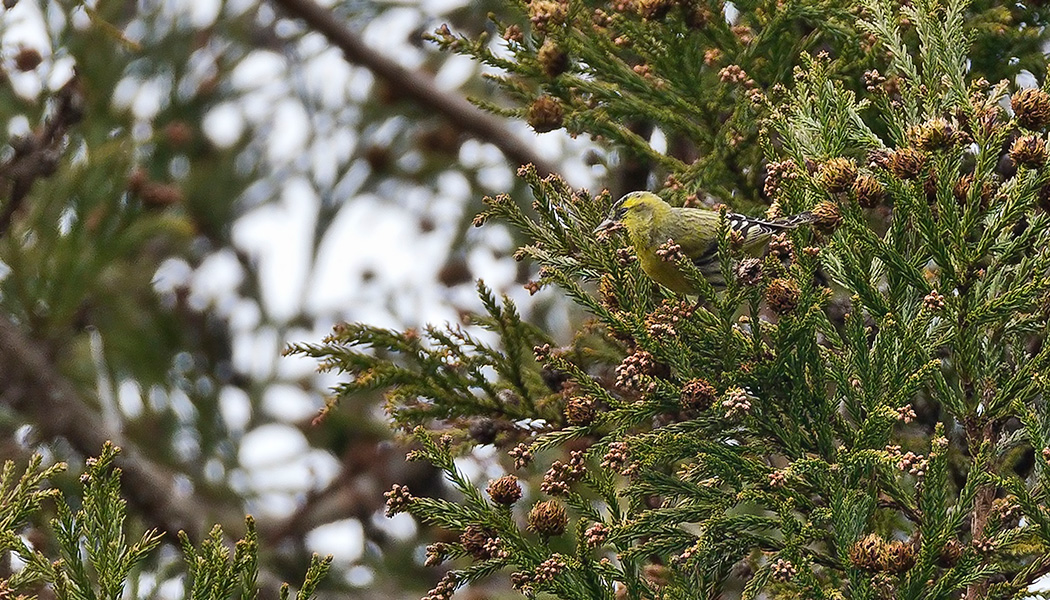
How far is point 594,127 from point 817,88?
0.90 meters

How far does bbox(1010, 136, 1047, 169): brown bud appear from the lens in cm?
252

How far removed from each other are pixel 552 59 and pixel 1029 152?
150cm

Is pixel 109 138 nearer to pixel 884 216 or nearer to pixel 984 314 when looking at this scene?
pixel 884 216

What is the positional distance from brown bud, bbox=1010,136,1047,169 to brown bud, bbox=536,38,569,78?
Result: 146 centimetres

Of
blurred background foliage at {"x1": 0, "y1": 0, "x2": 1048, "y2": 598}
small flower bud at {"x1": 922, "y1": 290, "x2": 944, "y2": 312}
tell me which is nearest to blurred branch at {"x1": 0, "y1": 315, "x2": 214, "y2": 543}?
blurred background foliage at {"x1": 0, "y1": 0, "x2": 1048, "y2": 598}

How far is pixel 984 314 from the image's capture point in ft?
8.41

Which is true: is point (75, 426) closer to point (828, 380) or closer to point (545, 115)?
point (545, 115)

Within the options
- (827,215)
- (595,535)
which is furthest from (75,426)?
(827,215)

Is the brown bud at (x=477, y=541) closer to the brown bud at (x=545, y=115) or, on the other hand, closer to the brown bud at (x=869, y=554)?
the brown bud at (x=869, y=554)

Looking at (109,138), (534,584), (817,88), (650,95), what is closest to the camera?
(534,584)

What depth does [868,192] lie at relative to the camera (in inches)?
106

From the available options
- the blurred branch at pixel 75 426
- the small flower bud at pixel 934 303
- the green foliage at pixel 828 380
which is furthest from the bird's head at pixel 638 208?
the blurred branch at pixel 75 426

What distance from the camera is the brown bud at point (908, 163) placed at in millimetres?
2600

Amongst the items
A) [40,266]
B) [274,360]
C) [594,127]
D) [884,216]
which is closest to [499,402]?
[594,127]
